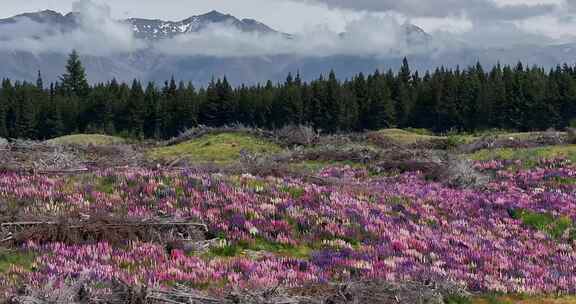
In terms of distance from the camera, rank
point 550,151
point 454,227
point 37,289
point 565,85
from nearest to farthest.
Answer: point 37,289, point 454,227, point 550,151, point 565,85

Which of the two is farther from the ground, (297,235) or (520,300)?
(297,235)

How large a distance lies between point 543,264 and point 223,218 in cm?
758

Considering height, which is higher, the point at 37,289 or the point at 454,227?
the point at 37,289

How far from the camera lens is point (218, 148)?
46.5m

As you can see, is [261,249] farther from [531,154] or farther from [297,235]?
[531,154]

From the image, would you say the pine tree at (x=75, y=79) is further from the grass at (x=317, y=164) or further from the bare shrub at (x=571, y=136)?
the bare shrub at (x=571, y=136)

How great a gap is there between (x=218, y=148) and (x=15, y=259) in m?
36.6

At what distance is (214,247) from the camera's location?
476 inches

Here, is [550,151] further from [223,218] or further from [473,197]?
[223,218]

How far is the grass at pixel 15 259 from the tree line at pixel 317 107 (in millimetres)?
96286

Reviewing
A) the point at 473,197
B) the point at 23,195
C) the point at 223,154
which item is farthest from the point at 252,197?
the point at 223,154

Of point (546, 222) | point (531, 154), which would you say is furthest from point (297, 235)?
point (531, 154)

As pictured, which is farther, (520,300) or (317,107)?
(317,107)

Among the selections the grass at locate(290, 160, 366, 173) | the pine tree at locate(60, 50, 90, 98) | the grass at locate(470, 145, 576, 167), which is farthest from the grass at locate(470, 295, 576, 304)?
the pine tree at locate(60, 50, 90, 98)
